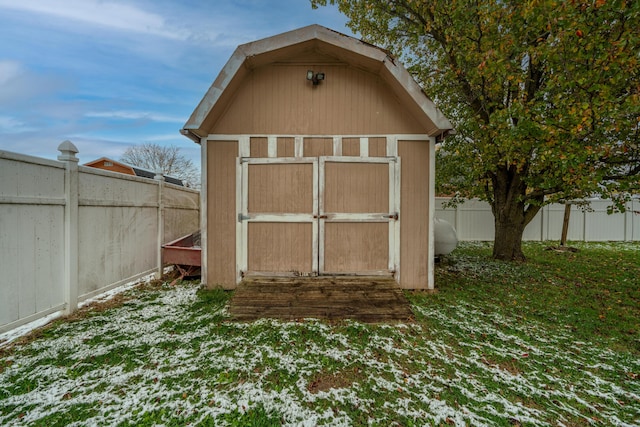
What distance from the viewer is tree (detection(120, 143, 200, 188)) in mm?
26359

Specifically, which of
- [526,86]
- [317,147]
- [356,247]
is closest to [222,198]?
[317,147]

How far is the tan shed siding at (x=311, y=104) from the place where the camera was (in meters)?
4.34

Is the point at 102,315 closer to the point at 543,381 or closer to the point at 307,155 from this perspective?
the point at 307,155

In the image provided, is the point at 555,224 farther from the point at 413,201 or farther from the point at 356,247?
the point at 356,247

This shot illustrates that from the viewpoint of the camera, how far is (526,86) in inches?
230

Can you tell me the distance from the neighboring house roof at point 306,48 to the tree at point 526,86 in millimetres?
1340

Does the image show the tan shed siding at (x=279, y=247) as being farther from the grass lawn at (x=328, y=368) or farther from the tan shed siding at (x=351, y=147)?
the tan shed siding at (x=351, y=147)

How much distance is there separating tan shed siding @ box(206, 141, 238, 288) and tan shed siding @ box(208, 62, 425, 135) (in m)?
0.35

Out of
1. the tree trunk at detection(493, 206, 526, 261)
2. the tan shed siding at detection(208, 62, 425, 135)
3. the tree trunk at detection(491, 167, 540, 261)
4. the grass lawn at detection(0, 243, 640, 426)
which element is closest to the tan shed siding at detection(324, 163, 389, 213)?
the tan shed siding at detection(208, 62, 425, 135)

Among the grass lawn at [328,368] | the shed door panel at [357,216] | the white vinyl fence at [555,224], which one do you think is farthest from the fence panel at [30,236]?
the white vinyl fence at [555,224]

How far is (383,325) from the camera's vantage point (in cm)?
332

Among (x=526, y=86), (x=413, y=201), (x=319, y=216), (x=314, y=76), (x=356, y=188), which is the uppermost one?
(x=526, y=86)

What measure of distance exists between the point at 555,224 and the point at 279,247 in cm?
1199

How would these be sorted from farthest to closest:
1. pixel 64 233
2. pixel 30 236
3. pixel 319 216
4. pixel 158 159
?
1. pixel 158 159
2. pixel 319 216
3. pixel 64 233
4. pixel 30 236
